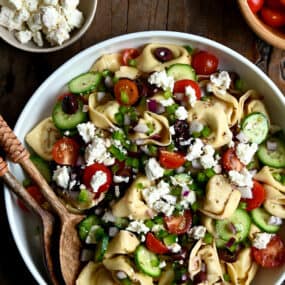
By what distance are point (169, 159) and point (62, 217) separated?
705 millimetres

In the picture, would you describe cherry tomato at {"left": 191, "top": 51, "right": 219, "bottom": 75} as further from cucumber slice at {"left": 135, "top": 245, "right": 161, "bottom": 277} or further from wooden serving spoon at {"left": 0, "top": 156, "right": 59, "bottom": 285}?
wooden serving spoon at {"left": 0, "top": 156, "right": 59, "bottom": 285}

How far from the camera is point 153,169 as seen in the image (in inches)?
148

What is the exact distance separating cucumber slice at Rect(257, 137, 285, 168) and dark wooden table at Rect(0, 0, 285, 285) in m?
0.43

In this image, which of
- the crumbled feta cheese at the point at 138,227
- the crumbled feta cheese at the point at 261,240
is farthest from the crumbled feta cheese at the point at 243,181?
the crumbled feta cheese at the point at 138,227

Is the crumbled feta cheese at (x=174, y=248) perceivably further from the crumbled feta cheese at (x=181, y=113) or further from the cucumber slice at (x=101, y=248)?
the crumbled feta cheese at (x=181, y=113)

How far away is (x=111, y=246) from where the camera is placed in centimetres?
384

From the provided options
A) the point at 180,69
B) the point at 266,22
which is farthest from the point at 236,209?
the point at 266,22

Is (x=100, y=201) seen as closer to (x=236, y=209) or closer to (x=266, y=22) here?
(x=236, y=209)

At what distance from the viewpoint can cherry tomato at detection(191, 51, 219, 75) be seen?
13.0 ft

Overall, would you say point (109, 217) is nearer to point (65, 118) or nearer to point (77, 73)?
point (65, 118)

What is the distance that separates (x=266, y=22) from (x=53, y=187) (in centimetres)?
163

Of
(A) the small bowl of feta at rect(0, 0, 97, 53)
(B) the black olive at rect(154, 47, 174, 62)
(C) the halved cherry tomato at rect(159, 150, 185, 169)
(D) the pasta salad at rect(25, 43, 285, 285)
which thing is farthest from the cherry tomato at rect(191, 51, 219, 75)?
(A) the small bowl of feta at rect(0, 0, 97, 53)

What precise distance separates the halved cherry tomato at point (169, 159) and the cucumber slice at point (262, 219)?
0.56 m

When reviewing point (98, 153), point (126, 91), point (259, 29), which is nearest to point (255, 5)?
point (259, 29)
